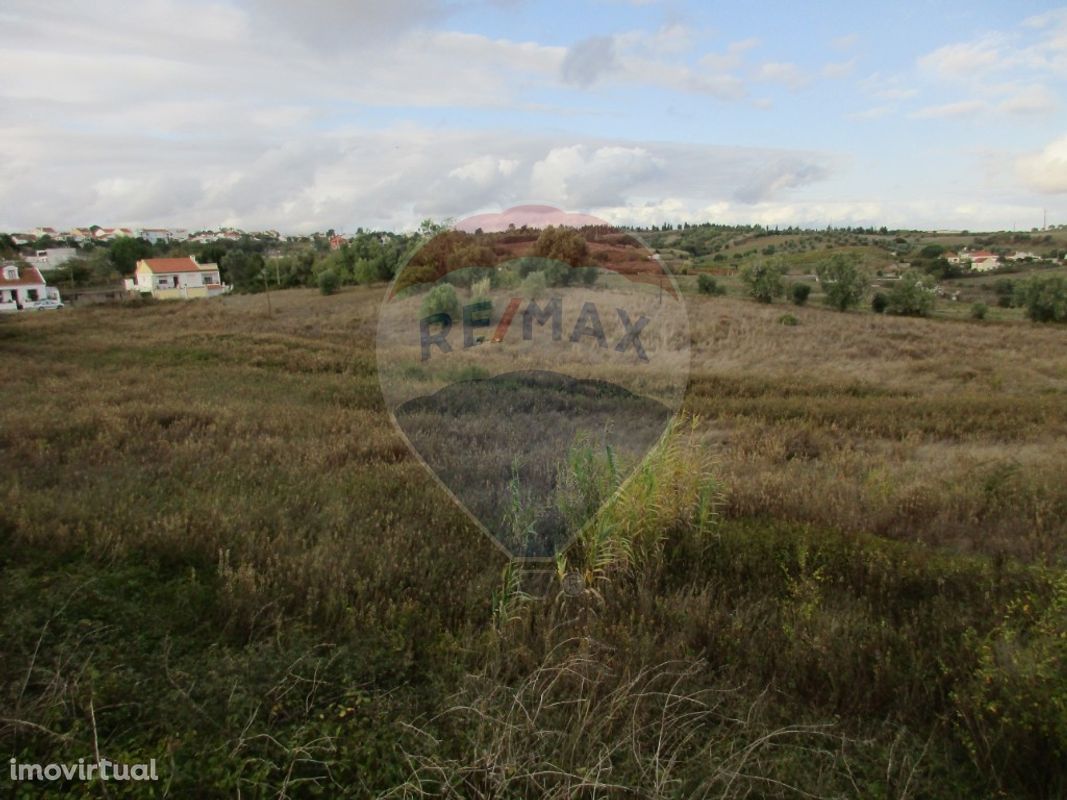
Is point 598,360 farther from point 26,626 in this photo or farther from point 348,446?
point 348,446

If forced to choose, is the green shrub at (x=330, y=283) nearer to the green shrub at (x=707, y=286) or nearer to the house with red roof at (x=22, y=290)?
the green shrub at (x=707, y=286)

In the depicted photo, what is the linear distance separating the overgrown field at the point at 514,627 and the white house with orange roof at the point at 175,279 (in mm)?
66925

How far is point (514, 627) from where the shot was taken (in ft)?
13.2

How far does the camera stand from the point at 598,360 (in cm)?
411

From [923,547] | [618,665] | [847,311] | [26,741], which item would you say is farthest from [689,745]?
[847,311]

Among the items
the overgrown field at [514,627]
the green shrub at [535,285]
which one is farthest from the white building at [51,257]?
the green shrub at [535,285]

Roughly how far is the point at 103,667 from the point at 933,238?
499ft

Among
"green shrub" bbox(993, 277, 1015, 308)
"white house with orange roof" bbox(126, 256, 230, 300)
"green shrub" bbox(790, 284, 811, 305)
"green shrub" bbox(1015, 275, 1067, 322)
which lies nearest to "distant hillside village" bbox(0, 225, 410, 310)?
"white house with orange roof" bbox(126, 256, 230, 300)

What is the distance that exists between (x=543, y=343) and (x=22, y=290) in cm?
7638

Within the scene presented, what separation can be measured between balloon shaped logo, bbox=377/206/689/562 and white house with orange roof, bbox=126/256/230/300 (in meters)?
69.2

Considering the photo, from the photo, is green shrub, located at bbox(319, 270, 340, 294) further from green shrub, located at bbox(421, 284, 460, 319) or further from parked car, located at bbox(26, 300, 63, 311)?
green shrub, located at bbox(421, 284, 460, 319)

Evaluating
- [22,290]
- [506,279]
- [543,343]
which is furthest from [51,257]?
[543,343]

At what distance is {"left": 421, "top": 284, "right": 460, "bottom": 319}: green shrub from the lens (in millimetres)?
4254

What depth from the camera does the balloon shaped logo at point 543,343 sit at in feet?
12.9
